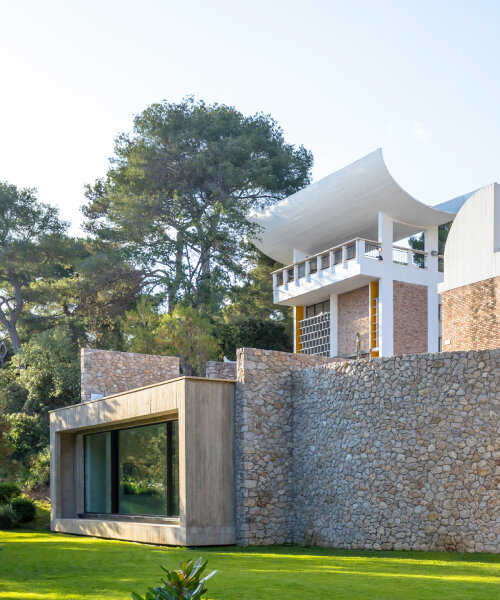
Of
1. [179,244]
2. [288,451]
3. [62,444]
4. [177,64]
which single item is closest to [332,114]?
[177,64]

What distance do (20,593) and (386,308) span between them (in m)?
17.4

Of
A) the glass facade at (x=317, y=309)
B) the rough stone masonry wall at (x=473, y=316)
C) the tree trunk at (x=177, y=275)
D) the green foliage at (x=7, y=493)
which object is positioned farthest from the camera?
the tree trunk at (x=177, y=275)

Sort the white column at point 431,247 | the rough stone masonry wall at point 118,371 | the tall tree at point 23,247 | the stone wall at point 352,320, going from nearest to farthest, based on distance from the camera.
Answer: the rough stone masonry wall at point 118,371, the stone wall at point 352,320, the white column at point 431,247, the tall tree at point 23,247

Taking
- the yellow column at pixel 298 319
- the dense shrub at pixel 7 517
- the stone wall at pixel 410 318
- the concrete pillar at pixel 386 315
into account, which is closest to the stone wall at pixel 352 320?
the concrete pillar at pixel 386 315

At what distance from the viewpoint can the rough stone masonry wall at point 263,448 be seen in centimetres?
1517

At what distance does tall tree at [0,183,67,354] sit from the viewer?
115 feet

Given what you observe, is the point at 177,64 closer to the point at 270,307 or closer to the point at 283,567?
the point at 283,567

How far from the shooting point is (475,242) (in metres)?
19.1

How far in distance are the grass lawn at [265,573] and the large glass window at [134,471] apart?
65.2 inches

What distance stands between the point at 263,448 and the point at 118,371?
7.14 m

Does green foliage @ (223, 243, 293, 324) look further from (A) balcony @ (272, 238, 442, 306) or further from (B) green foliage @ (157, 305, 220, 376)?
(B) green foliage @ (157, 305, 220, 376)

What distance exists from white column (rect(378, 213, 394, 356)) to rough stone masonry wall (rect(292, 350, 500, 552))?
32.0ft

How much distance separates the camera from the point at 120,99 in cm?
2064

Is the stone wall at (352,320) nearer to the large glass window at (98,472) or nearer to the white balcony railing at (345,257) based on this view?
the white balcony railing at (345,257)
